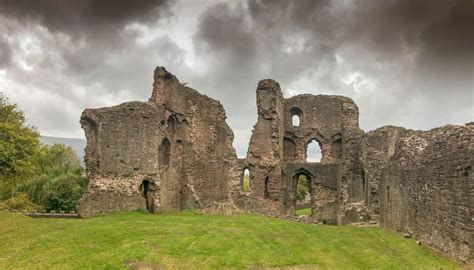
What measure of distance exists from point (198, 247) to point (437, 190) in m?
7.26

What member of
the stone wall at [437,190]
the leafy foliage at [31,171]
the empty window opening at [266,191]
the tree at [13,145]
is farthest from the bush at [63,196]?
the stone wall at [437,190]

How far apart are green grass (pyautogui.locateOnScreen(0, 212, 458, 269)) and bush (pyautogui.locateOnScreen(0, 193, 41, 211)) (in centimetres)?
1721

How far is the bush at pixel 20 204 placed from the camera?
3275 centimetres

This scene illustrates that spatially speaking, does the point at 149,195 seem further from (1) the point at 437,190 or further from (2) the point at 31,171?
(1) the point at 437,190

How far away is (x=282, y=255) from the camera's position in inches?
489

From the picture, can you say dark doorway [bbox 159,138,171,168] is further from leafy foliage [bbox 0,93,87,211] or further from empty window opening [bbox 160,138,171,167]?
leafy foliage [bbox 0,93,87,211]

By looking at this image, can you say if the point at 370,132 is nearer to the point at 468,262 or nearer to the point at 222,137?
the point at 222,137

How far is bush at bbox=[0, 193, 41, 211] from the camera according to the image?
1289 inches

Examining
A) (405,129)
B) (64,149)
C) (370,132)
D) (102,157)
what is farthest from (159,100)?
(64,149)

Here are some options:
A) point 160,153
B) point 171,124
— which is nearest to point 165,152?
point 160,153

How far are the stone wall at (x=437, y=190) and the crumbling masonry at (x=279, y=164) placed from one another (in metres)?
0.03

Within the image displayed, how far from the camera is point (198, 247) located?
41.6 ft

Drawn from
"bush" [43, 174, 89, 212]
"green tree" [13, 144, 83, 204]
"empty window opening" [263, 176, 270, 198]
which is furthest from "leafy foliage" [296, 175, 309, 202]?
"bush" [43, 174, 89, 212]

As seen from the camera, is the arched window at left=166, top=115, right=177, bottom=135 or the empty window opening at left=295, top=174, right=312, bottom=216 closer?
the arched window at left=166, top=115, right=177, bottom=135
